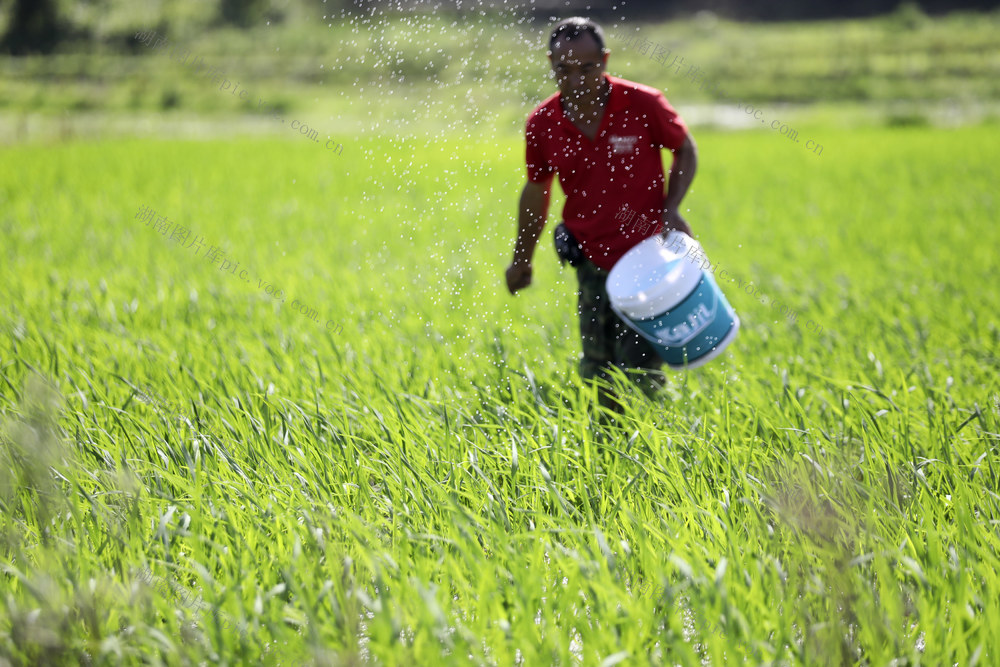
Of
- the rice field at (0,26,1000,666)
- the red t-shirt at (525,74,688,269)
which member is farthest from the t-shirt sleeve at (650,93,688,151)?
the rice field at (0,26,1000,666)

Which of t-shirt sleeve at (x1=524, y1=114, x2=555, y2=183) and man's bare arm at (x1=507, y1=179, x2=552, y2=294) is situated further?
man's bare arm at (x1=507, y1=179, x2=552, y2=294)

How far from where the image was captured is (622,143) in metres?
2.68

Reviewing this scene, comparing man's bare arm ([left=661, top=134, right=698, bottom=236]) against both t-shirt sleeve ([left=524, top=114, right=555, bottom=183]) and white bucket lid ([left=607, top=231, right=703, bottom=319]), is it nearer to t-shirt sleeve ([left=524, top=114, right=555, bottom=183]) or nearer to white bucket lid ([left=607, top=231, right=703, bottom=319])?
white bucket lid ([left=607, top=231, right=703, bottom=319])

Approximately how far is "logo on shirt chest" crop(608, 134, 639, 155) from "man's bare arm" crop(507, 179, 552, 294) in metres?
0.29

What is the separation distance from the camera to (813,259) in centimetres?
636

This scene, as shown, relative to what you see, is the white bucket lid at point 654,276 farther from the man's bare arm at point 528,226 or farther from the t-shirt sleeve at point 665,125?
the man's bare arm at point 528,226

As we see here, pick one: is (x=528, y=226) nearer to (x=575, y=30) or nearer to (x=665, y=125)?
(x=665, y=125)

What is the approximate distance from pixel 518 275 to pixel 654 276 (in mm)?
628

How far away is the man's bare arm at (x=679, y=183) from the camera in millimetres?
2709

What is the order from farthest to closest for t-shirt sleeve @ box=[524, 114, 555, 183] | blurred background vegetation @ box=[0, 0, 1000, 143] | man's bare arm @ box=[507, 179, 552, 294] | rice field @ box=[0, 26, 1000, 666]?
blurred background vegetation @ box=[0, 0, 1000, 143] → man's bare arm @ box=[507, 179, 552, 294] → t-shirt sleeve @ box=[524, 114, 555, 183] → rice field @ box=[0, 26, 1000, 666]

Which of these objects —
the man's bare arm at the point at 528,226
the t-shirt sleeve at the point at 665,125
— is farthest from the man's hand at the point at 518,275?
the t-shirt sleeve at the point at 665,125

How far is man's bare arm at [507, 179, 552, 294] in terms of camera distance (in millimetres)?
2910

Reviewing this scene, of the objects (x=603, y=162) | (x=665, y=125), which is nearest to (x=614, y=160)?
(x=603, y=162)

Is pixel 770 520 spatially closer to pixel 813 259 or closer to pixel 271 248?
pixel 813 259
